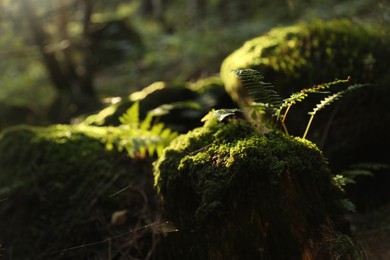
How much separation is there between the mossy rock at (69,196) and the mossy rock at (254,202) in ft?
2.75

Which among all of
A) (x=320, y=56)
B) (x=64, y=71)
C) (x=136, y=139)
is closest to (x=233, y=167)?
(x=136, y=139)

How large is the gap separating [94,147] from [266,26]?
6.99m

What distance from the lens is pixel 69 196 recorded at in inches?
156

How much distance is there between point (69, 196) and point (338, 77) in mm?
3003

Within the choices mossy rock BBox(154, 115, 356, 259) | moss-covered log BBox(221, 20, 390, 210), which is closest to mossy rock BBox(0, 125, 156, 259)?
mossy rock BBox(154, 115, 356, 259)

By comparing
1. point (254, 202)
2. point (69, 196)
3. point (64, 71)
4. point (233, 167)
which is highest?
point (233, 167)

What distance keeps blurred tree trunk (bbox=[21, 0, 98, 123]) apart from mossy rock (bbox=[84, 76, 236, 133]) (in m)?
3.08

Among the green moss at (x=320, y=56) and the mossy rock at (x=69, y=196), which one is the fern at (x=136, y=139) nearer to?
the mossy rock at (x=69, y=196)

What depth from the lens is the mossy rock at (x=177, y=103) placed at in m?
5.61

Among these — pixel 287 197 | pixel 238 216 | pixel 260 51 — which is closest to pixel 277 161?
pixel 287 197

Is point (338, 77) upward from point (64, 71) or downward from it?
upward

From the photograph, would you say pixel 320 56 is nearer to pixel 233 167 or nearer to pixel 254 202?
pixel 233 167

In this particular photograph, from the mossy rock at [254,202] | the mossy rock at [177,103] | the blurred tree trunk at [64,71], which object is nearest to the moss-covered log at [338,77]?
the mossy rock at [177,103]

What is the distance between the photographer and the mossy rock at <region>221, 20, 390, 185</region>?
4223 millimetres
